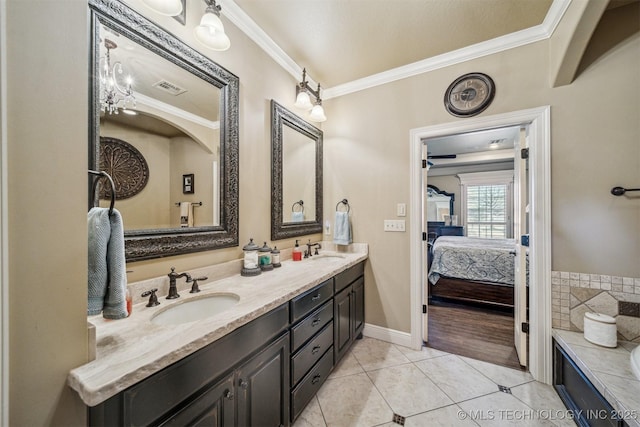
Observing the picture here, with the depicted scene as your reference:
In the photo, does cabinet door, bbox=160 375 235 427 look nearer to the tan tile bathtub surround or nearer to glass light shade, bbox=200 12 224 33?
glass light shade, bbox=200 12 224 33

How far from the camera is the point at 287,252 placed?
2.19m

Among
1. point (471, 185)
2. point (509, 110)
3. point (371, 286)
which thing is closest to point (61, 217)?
point (371, 286)

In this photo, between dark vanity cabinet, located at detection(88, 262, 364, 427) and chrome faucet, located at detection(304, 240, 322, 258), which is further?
chrome faucet, located at detection(304, 240, 322, 258)

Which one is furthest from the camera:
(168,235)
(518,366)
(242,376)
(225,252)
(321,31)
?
(518,366)

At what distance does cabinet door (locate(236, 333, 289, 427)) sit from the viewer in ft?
3.48

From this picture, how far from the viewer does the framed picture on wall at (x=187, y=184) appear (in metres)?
1.43

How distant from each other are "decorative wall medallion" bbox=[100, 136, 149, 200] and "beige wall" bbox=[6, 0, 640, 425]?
36 centimetres

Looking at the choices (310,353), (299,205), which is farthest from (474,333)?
(299,205)

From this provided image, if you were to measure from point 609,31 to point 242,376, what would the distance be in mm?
3047

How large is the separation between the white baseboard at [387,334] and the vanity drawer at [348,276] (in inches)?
23.1

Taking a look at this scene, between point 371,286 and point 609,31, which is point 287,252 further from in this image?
point 609,31

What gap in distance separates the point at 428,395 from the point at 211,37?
104 inches

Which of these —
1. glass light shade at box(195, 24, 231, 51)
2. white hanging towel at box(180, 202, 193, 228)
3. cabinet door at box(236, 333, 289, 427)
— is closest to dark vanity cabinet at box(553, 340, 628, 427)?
cabinet door at box(236, 333, 289, 427)

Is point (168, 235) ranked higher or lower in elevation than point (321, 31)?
lower
